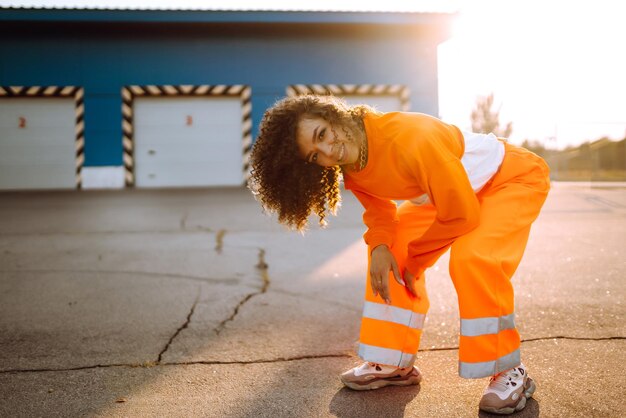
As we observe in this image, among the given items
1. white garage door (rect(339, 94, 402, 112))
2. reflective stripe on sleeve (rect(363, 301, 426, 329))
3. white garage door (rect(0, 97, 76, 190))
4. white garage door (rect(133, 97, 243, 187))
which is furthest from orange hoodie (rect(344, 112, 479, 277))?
white garage door (rect(0, 97, 76, 190))

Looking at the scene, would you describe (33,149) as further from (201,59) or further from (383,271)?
(383,271)

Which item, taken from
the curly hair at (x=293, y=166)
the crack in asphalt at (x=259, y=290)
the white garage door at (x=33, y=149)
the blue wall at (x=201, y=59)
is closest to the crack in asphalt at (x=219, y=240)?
the crack in asphalt at (x=259, y=290)

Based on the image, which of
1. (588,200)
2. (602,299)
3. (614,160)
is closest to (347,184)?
(602,299)

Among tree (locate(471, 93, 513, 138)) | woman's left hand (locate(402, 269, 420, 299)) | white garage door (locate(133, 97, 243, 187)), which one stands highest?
woman's left hand (locate(402, 269, 420, 299))

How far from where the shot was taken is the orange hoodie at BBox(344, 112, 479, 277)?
200 centimetres

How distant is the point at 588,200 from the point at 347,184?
8677 millimetres

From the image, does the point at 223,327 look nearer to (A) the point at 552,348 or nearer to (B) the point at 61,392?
(B) the point at 61,392

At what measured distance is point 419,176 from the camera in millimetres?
2057

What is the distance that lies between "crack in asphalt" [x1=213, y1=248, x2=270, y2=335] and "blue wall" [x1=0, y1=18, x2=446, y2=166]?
33.4ft

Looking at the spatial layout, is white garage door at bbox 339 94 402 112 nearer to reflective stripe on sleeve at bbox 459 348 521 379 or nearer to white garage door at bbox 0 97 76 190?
white garage door at bbox 0 97 76 190

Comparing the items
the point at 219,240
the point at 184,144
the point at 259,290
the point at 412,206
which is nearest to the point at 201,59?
the point at 184,144

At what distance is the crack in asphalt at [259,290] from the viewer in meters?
3.20

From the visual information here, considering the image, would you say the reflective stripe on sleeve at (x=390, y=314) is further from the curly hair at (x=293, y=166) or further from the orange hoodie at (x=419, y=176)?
the curly hair at (x=293, y=166)

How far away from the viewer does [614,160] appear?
17.1 m
